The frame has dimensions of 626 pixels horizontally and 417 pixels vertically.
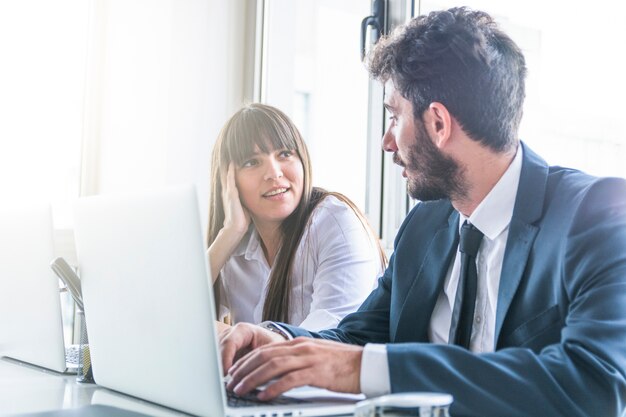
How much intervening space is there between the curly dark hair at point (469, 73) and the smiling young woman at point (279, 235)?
2.29 ft

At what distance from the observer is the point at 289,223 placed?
2.29 metres

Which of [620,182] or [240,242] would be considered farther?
[240,242]

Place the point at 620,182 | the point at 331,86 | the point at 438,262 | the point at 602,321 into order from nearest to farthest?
the point at 602,321 → the point at 620,182 → the point at 438,262 → the point at 331,86

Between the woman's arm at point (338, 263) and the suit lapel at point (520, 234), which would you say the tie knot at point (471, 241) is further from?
the woman's arm at point (338, 263)

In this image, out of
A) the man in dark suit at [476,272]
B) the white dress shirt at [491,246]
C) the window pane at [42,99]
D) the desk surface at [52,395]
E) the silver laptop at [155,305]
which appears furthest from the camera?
the window pane at [42,99]

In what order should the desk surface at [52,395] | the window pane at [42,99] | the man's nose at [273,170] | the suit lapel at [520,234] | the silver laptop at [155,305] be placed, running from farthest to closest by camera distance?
the window pane at [42,99]
the man's nose at [273,170]
the suit lapel at [520,234]
the desk surface at [52,395]
the silver laptop at [155,305]

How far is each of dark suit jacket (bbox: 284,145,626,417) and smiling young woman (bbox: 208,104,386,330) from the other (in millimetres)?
501

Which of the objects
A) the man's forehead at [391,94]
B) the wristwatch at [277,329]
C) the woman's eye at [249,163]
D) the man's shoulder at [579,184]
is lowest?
the wristwatch at [277,329]

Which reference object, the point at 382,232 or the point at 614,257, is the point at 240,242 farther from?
the point at 614,257

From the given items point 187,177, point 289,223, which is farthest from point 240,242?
point 187,177

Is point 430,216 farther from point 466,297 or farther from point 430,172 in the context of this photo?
point 466,297

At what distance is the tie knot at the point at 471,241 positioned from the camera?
1.38 m

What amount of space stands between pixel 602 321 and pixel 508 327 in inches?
8.6

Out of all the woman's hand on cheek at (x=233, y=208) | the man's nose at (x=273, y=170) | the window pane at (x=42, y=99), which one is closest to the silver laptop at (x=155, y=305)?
the man's nose at (x=273, y=170)
